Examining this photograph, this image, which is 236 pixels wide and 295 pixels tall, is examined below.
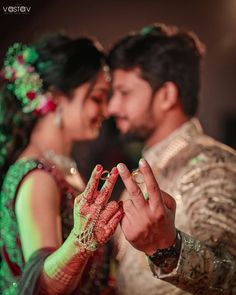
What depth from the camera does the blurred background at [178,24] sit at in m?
1.73

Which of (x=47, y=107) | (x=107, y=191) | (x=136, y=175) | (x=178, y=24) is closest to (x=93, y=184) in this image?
(x=107, y=191)

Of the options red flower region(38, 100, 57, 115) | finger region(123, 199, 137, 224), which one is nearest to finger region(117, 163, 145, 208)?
finger region(123, 199, 137, 224)

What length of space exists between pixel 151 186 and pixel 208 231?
1.03 ft

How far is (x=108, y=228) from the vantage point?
1.15 m

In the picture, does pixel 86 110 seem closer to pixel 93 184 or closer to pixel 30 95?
pixel 30 95

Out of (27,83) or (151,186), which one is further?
(27,83)

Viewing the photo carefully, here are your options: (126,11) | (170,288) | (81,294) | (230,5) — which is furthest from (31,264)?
(230,5)

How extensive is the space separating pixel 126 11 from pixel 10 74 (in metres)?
0.43

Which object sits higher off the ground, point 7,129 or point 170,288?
point 7,129

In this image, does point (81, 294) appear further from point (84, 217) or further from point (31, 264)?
point (84, 217)

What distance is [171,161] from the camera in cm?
158

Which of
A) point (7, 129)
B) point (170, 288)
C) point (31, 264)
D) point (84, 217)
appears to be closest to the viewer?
point (84, 217)

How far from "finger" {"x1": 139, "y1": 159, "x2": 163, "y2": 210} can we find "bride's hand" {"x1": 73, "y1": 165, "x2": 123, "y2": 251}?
0.08m

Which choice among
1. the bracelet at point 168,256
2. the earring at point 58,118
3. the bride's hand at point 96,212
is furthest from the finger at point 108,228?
the earring at point 58,118
